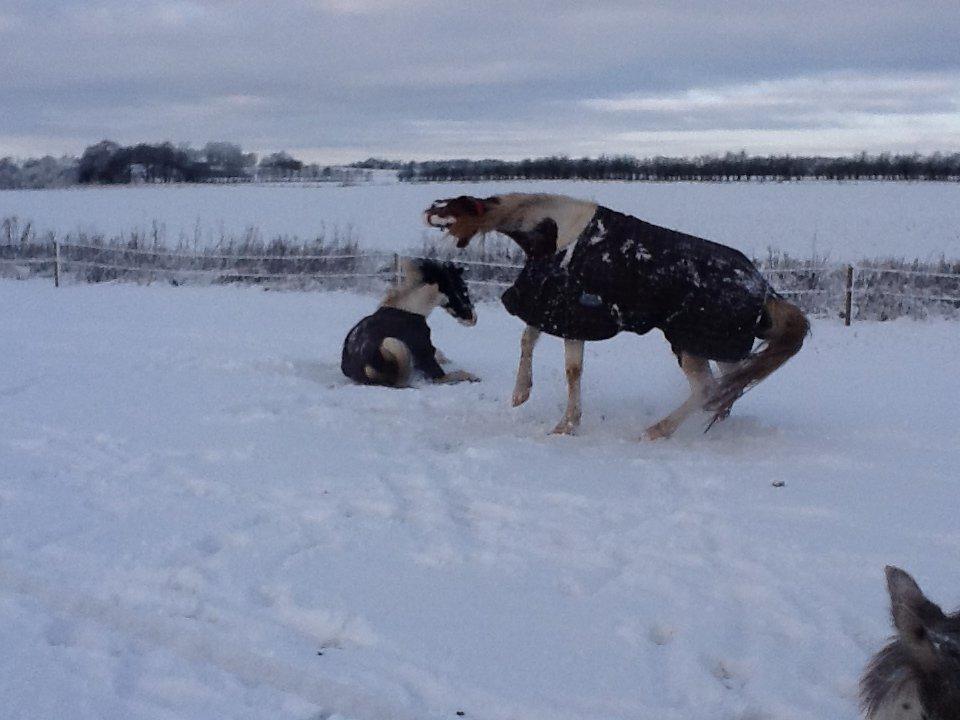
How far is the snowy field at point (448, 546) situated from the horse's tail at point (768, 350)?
329mm

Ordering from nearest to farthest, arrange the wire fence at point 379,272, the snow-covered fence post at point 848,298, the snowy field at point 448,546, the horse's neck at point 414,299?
1. the snowy field at point 448,546
2. the horse's neck at point 414,299
3. the snow-covered fence post at point 848,298
4. the wire fence at point 379,272

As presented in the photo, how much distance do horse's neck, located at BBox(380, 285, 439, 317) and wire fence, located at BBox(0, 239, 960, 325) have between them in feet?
24.3

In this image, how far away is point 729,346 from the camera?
6297mm

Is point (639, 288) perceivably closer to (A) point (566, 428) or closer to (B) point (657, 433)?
(B) point (657, 433)

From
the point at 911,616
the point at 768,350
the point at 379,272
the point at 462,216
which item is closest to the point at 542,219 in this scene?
the point at 462,216

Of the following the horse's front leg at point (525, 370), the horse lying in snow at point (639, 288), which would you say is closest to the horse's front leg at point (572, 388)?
the horse lying in snow at point (639, 288)

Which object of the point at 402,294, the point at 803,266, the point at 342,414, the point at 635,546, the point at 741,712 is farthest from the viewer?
the point at 803,266

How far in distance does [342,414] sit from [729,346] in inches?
108

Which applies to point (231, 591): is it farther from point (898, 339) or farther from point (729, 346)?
point (898, 339)

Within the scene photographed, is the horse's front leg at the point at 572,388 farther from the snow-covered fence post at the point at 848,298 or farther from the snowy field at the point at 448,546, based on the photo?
the snow-covered fence post at the point at 848,298

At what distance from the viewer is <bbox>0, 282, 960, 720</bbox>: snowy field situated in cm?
323

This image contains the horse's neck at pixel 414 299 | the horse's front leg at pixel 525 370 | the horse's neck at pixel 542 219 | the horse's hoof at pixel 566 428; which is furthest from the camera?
the horse's neck at pixel 414 299

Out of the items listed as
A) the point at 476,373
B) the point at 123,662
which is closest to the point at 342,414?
the point at 476,373

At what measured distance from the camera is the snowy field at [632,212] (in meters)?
26.5
